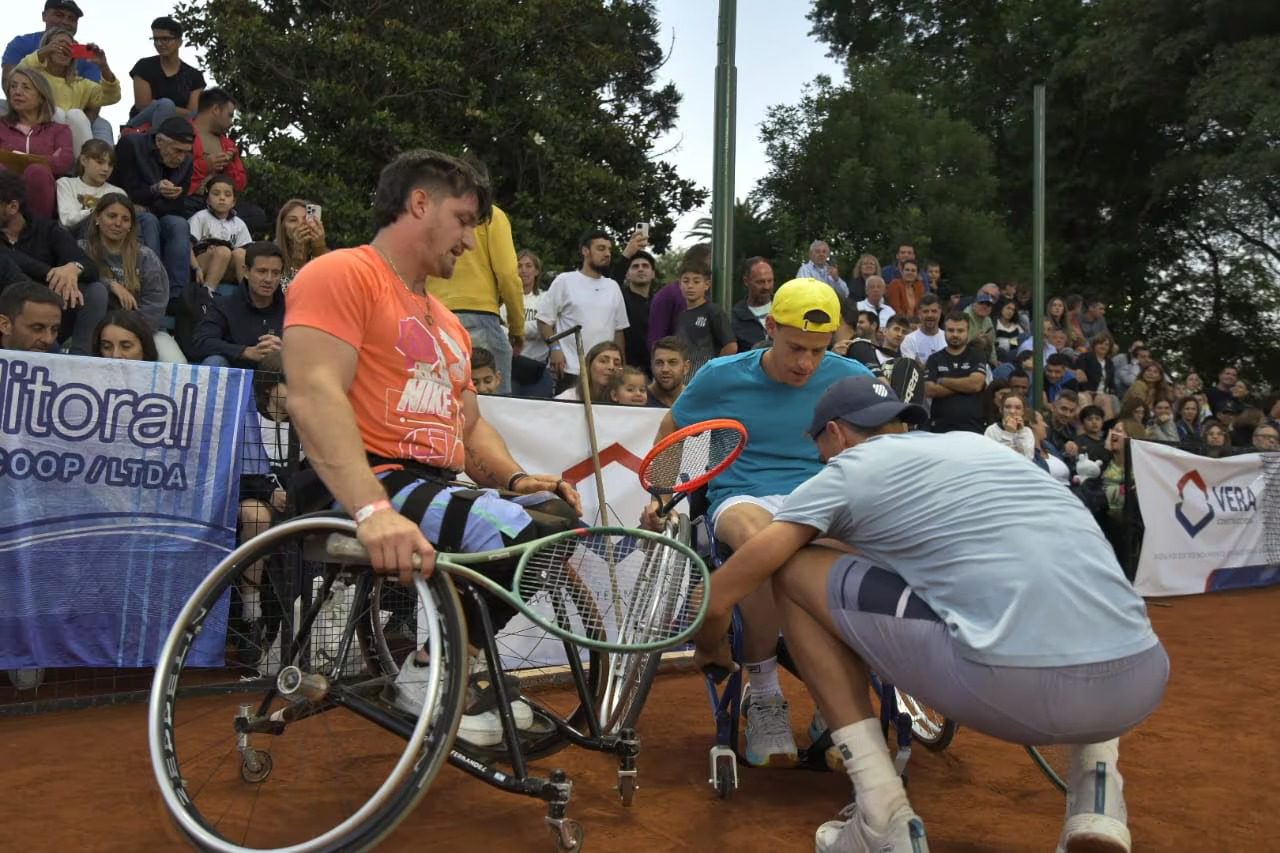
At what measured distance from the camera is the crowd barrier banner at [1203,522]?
10656 mm

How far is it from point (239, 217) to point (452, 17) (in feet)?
32.1

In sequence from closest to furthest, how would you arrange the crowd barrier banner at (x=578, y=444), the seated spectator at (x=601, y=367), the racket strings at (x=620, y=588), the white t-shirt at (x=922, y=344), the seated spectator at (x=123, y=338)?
the racket strings at (x=620, y=588), the seated spectator at (x=123, y=338), the crowd barrier banner at (x=578, y=444), the seated spectator at (x=601, y=367), the white t-shirt at (x=922, y=344)

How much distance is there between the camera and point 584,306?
9.76 metres

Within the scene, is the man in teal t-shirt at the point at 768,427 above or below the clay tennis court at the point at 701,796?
above

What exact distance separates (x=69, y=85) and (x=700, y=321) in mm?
5017

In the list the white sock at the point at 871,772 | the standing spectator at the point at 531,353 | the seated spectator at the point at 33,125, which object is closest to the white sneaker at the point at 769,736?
the white sock at the point at 871,772

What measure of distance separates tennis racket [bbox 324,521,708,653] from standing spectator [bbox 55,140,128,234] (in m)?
5.81

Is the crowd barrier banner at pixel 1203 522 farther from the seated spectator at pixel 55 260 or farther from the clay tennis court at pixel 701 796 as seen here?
the seated spectator at pixel 55 260

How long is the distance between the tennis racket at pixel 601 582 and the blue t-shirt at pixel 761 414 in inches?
45.4

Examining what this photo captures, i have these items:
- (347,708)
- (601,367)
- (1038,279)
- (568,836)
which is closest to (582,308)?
(601,367)

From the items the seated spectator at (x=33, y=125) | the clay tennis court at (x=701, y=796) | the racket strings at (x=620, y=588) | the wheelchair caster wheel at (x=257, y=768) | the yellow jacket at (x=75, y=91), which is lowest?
the clay tennis court at (x=701, y=796)

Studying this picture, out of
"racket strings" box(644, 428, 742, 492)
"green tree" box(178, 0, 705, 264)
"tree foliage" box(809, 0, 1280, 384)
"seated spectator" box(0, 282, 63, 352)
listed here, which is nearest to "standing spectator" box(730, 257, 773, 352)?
"seated spectator" box(0, 282, 63, 352)

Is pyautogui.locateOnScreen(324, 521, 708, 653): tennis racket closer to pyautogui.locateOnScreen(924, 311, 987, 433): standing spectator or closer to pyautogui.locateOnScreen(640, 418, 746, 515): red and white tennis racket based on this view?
pyautogui.locateOnScreen(640, 418, 746, 515): red and white tennis racket

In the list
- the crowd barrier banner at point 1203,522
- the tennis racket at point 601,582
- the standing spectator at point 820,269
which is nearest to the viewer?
the tennis racket at point 601,582
